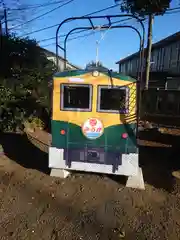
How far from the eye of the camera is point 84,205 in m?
4.57

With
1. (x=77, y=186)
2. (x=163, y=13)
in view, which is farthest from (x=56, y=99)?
(x=163, y=13)

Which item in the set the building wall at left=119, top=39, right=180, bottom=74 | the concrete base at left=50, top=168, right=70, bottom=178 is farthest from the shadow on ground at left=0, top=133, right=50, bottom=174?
the building wall at left=119, top=39, right=180, bottom=74

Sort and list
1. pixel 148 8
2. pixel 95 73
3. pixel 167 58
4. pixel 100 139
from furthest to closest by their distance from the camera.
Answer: pixel 167 58 → pixel 148 8 → pixel 100 139 → pixel 95 73

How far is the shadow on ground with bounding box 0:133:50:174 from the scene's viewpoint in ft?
22.2

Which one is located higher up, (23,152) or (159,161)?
(23,152)

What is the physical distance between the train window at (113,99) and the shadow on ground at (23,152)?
2370mm

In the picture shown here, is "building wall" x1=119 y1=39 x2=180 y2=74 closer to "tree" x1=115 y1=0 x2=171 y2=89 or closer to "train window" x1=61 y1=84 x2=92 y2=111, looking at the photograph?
"tree" x1=115 y1=0 x2=171 y2=89

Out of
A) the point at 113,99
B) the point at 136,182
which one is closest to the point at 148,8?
the point at 113,99

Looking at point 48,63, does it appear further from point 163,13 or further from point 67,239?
point 67,239

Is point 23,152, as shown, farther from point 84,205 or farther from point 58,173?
point 84,205

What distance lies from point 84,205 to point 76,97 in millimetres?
2319

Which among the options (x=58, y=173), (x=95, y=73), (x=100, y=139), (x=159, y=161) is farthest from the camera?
(x=159, y=161)

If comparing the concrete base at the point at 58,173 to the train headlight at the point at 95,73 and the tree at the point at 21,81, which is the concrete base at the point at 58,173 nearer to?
the train headlight at the point at 95,73

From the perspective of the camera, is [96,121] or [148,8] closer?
[96,121]
